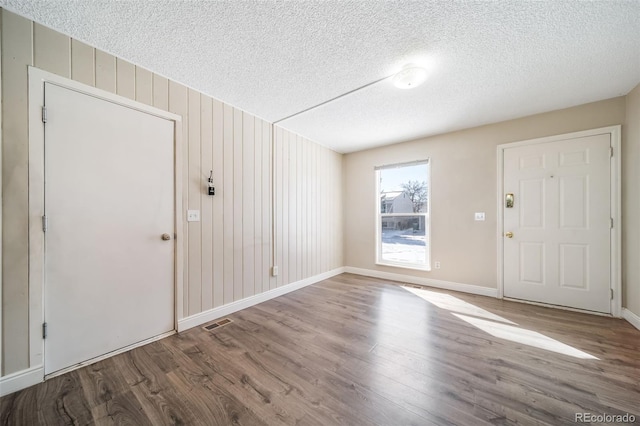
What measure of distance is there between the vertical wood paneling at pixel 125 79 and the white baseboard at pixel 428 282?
4.37 metres

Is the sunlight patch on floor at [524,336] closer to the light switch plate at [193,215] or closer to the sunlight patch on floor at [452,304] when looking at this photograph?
the sunlight patch on floor at [452,304]

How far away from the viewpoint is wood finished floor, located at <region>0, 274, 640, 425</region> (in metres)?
1.38

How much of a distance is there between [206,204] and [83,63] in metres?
1.50

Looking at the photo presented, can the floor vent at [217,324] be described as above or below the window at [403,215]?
below

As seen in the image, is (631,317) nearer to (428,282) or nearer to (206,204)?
(428,282)

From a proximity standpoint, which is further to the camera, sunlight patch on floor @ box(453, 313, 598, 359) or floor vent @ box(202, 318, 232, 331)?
floor vent @ box(202, 318, 232, 331)

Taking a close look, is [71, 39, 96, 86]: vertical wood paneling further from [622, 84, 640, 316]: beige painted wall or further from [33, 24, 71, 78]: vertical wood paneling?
[622, 84, 640, 316]: beige painted wall

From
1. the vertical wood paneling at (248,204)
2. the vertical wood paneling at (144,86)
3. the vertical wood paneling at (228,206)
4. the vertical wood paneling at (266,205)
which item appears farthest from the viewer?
the vertical wood paneling at (266,205)

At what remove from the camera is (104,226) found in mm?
1948

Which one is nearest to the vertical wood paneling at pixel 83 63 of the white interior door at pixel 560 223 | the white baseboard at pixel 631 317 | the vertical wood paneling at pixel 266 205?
the vertical wood paneling at pixel 266 205

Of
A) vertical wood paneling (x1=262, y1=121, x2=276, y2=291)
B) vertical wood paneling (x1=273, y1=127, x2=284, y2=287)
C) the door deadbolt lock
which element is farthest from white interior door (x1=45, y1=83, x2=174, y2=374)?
the door deadbolt lock

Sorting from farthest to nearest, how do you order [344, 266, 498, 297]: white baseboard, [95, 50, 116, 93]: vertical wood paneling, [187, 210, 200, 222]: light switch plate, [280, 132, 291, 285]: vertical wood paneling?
[280, 132, 291, 285]: vertical wood paneling
[344, 266, 498, 297]: white baseboard
[187, 210, 200, 222]: light switch plate
[95, 50, 116, 93]: vertical wood paneling

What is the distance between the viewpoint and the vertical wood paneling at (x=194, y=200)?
249cm

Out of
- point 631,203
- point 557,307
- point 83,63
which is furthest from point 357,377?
point 631,203
